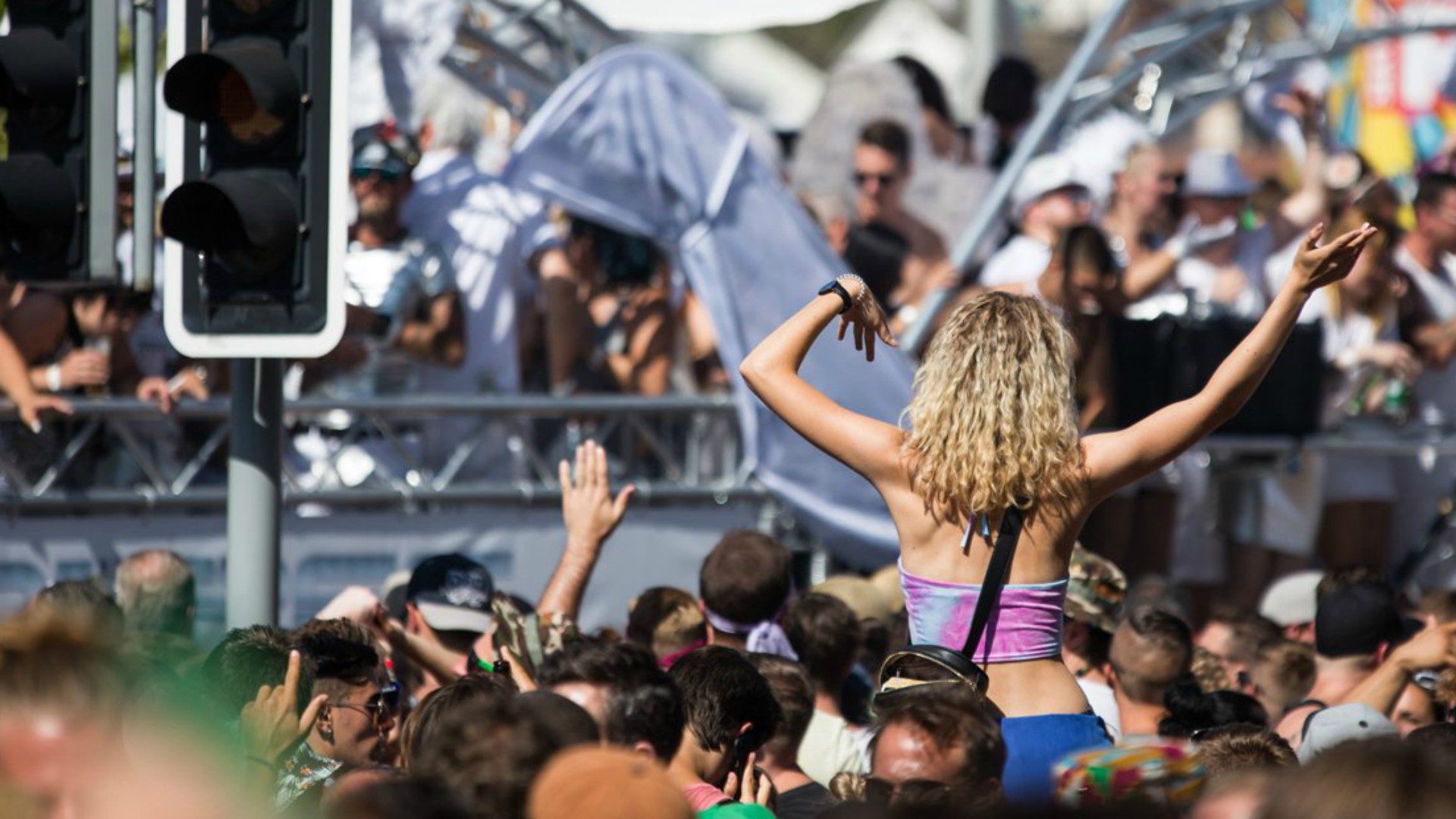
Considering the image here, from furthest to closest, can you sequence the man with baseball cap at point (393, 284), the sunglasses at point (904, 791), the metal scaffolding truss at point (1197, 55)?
the metal scaffolding truss at point (1197, 55)
the man with baseball cap at point (393, 284)
the sunglasses at point (904, 791)

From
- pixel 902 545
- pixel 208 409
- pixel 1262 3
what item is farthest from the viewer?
pixel 1262 3

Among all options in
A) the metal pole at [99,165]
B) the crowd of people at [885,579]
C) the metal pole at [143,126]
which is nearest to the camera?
the crowd of people at [885,579]

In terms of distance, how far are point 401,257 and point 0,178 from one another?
3204 millimetres

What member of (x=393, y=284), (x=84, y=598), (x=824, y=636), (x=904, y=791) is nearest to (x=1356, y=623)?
(x=824, y=636)

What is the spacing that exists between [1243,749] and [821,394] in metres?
1.08

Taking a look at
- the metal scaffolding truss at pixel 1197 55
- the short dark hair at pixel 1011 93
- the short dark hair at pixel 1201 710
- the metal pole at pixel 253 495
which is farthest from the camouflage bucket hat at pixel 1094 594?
the short dark hair at pixel 1011 93

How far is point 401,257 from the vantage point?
8352 mm

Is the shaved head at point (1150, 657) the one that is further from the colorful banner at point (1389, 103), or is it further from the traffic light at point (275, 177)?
the colorful banner at point (1389, 103)

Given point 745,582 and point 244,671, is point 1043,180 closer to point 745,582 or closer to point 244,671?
point 745,582

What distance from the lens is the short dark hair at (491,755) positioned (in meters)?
2.97

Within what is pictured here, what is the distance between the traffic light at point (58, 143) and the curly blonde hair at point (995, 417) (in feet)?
6.88

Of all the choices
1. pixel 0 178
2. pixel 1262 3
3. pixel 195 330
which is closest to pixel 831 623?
pixel 195 330

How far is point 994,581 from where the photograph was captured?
418 cm

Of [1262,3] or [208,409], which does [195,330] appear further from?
[1262,3]
